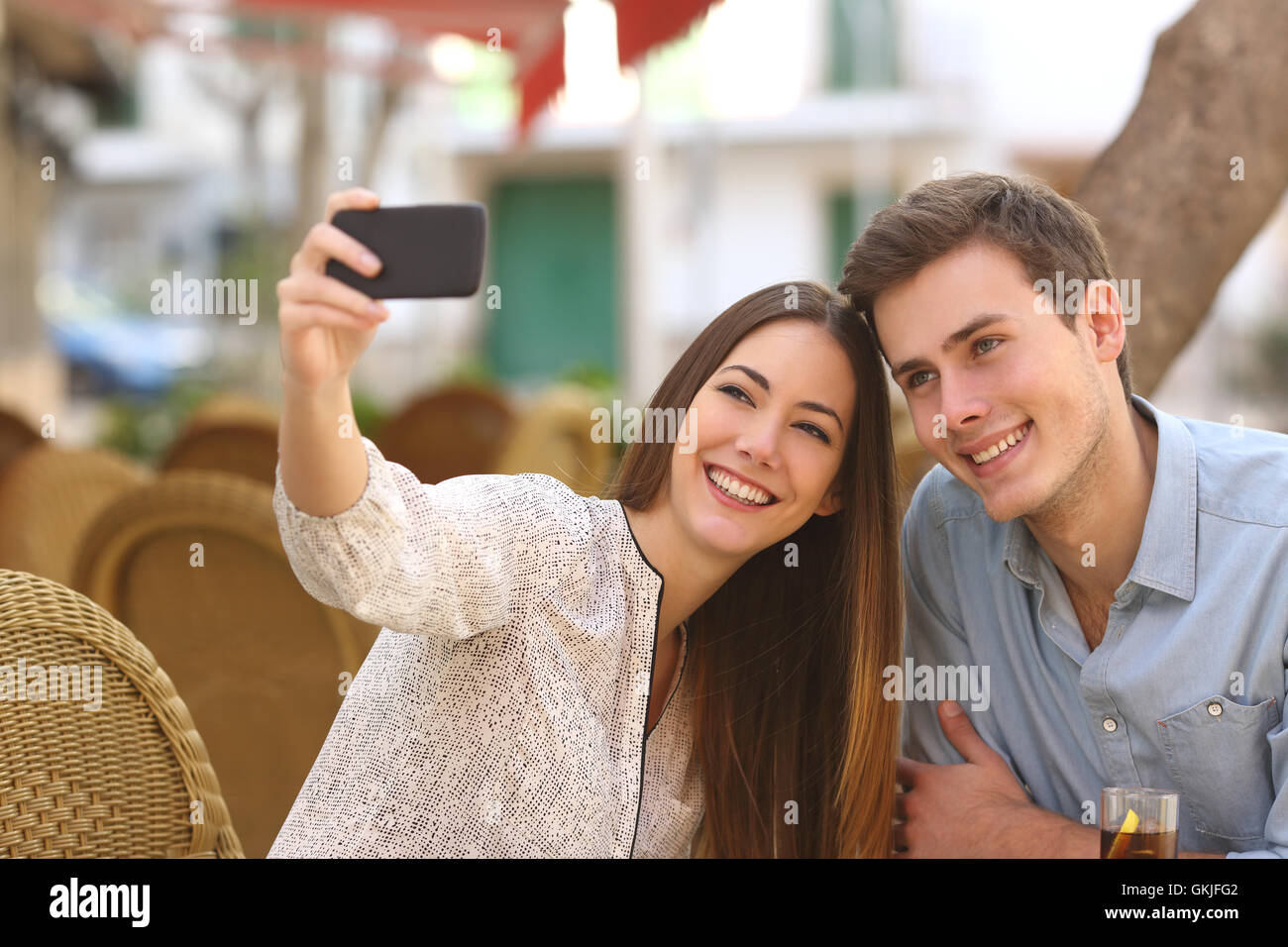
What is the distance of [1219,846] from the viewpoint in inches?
73.4

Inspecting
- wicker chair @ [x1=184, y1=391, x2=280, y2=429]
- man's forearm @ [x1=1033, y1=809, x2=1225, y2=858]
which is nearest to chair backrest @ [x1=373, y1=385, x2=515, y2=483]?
wicker chair @ [x1=184, y1=391, x2=280, y2=429]

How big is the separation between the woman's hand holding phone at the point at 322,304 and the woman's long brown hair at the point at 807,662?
0.71 meters

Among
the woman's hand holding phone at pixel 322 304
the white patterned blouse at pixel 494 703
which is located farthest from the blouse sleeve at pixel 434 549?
the woman's hand holding phone at pixel 322 304

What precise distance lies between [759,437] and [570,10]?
4002mm

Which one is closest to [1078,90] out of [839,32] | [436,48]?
[839,32]

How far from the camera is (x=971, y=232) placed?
6.29 feet

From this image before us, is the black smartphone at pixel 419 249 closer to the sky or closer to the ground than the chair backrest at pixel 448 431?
closer to the ground

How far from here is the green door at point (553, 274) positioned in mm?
20641

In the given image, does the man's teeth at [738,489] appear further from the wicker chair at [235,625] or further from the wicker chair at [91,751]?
the wicker chair at [235,625]

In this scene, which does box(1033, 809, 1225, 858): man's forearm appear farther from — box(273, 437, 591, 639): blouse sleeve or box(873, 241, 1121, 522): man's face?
box(273, 437, 591, 639): blouse sleeve

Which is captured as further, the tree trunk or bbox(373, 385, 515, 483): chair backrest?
bbox(373, 385, 515, 483): chair backrest

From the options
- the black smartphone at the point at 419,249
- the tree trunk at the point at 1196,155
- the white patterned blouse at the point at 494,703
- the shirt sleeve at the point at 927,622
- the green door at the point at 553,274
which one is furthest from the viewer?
the green door at the point at 553,274

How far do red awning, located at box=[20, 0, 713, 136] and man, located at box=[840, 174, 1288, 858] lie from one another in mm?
2399

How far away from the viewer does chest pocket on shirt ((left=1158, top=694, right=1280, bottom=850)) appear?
5.89 feet
